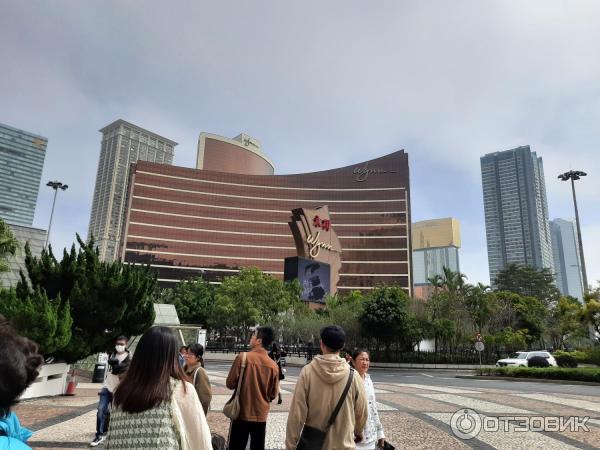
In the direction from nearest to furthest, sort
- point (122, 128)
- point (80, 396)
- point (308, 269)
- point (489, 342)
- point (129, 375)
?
point (129, 375), point (80, 396), point (489, 342), point (308, 269), point (122, 128)

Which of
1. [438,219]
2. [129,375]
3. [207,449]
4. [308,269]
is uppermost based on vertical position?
[438,219]

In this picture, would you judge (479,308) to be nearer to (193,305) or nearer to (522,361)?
(522,361)

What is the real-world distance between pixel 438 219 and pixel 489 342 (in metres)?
136

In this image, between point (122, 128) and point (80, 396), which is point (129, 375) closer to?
point (80, 396)

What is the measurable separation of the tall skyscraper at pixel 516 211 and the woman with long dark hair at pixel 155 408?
149 metres

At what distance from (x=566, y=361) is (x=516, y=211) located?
130 m

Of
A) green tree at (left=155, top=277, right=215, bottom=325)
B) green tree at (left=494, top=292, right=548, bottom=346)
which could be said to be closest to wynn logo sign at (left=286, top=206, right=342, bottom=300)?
green tree at (left=155, top=277, right=215, bottom=325)

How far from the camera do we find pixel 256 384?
4.05 m

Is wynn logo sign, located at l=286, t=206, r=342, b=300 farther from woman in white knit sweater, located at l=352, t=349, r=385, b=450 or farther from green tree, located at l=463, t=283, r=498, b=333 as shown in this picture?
woman in white knit sweater, located at l=352, t=349, r=385, b=450

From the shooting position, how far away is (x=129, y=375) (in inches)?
86.4

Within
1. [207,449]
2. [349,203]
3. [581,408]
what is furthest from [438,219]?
[207,449]

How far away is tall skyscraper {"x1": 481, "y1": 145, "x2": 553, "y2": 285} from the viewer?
13625 centimetres

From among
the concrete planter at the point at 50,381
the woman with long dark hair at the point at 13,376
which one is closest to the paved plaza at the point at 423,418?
the concrete planter at the point at 50,381

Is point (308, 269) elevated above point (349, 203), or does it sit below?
below
